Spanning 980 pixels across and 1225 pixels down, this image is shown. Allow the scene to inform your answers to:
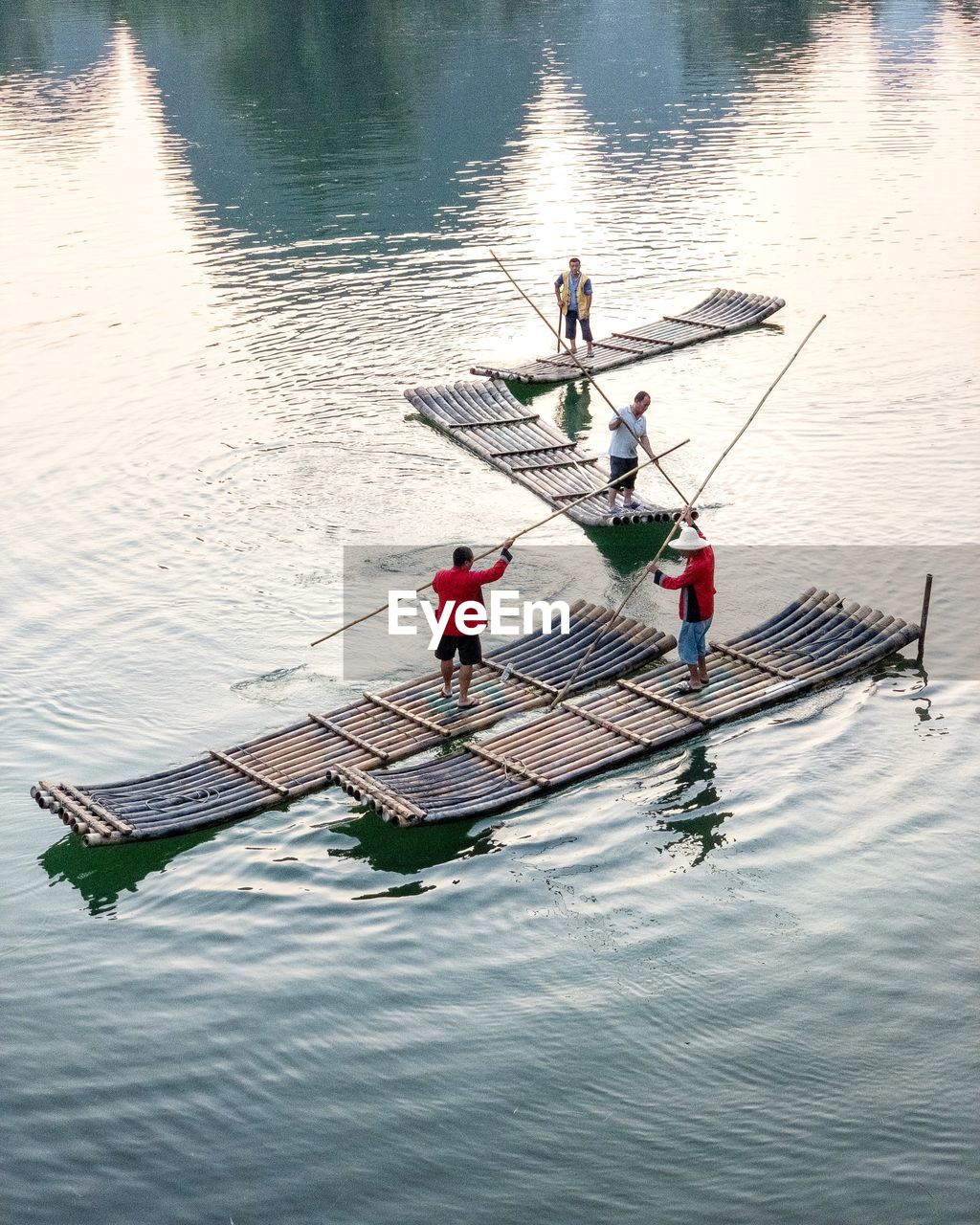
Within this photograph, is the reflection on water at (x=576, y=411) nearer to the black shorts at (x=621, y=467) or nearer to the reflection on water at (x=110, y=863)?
the black shorts at (x=621, y=467)

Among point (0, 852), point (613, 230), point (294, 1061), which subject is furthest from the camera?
point (613, 230)

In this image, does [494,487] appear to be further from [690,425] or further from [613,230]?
[613,230]

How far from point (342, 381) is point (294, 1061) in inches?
626

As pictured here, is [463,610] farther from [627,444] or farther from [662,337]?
[662,337]

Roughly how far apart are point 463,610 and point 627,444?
17.8ft

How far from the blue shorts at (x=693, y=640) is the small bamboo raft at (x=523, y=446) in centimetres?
418

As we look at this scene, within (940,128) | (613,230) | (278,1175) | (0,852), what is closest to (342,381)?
(613,230)

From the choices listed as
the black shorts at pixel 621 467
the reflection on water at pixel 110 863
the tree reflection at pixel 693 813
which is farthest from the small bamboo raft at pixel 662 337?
the reflection on water at pixel 110 863

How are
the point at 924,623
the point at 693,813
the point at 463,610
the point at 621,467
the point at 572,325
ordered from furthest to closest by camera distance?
the point at 572,325 < the point at 621,467 < the point at 924,623 < the point at 463,610 < the point at 693,813

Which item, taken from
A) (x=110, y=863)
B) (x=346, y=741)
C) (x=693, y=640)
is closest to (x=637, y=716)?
(x=693, y=640)

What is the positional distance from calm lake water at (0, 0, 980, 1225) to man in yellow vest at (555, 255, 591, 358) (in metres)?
1.24

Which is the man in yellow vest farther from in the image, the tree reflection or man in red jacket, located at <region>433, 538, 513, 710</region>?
the tree reflection

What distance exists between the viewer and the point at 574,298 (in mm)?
23734

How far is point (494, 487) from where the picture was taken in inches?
795
